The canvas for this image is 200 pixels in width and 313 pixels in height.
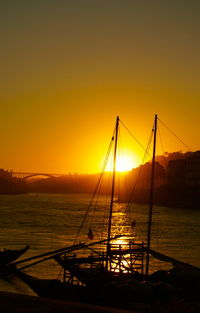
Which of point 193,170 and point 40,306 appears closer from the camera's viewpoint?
point 40,306

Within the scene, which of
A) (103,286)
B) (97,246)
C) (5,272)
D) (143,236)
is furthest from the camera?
(143,236)

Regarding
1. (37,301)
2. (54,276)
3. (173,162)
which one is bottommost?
(54,276)

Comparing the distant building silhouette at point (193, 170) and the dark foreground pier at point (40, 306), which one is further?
the distant building silhouette at point (193, 170)

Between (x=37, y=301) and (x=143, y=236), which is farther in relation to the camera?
(x=143, y=236)

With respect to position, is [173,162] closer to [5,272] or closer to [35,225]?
[35,225]

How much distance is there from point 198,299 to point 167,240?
107 feet

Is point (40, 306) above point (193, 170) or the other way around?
the other way around

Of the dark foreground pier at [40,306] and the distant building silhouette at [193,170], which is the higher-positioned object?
the distant building silhouette at [193,170]

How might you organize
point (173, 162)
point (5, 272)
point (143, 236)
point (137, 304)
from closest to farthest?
point (137, 304) < point (5, 272) < point (143, 236) < point (173, 162)

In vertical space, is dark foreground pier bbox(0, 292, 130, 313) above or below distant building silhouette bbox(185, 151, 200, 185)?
below

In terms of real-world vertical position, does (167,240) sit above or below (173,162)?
below

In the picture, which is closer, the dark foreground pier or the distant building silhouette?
the dark foreground pier

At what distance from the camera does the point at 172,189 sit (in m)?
139

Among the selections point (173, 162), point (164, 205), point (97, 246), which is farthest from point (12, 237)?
point (173, 162)
